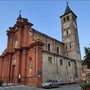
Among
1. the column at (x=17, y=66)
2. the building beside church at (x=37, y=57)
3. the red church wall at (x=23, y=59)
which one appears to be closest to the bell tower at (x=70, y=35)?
the building beside church at (x=37, y=57)

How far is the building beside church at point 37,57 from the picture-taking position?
85.7 feet

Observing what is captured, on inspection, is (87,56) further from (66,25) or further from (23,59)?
(66,25)

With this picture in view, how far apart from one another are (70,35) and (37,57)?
22151 millimetres

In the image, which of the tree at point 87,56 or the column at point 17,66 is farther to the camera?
the column at point 17,66

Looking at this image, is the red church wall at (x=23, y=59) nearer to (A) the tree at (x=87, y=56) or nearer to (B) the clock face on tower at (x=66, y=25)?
(A) the tree at (x=87, y=56)

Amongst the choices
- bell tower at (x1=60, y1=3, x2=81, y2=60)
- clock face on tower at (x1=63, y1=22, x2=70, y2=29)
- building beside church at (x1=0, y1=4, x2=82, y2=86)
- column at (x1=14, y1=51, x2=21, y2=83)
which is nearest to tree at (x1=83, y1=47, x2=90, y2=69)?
building beside church at (x1=0, y1=4, x2=82, y2=86)

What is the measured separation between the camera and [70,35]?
43.9 metres

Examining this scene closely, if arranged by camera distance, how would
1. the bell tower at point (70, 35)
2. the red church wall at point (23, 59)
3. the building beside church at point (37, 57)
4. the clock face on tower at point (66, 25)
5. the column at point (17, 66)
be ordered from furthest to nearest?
the clock face on tower at point (66, 25), the bell tower at point (70, 35), the column at point (17, 66), the building beside church at point (37, 57), the red church wall at point (23, 59)

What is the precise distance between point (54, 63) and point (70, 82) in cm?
844

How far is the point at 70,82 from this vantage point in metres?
34.4

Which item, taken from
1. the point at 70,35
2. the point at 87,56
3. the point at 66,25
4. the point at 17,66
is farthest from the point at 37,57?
the point at 66,25

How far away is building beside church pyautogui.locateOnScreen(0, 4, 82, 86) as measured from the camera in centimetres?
2612

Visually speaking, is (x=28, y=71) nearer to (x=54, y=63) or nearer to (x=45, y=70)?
(x=45, y=70)

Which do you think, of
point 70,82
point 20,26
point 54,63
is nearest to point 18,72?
point 54,63
